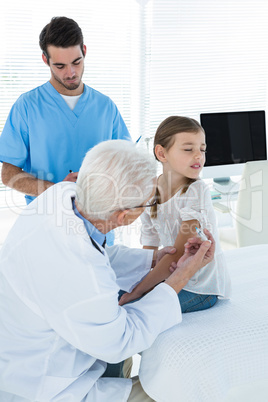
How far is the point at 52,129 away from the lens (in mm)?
1845

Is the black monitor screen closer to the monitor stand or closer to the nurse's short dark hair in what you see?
the monitor stand

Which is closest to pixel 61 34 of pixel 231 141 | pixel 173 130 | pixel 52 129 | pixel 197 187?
pixel 52 129

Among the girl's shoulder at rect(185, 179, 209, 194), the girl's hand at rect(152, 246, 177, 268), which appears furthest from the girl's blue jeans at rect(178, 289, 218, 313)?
the girl's shoulder at rect(185, 179, 209, 194)

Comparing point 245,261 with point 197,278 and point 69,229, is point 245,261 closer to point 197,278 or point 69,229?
point 197,278

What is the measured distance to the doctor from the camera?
1.02m

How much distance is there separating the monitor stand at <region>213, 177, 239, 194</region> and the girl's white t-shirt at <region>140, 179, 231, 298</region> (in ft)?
3.75

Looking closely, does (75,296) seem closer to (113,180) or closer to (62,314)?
(62,314)

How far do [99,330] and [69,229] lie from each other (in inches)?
9.7

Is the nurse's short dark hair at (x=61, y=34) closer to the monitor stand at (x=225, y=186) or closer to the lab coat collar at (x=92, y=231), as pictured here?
the lab coat collar at (x=92, y=231)

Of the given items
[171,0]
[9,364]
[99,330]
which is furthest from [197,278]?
[171,0]

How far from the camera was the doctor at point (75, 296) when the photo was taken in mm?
1022

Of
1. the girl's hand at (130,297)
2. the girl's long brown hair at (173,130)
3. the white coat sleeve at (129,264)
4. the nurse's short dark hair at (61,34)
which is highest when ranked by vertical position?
the nurse's short dark hair at (61,34)

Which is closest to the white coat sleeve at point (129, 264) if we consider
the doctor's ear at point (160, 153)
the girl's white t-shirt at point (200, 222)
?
the girl's white t-shirt at point (200, 222)

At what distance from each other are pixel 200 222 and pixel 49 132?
31.1 inches
